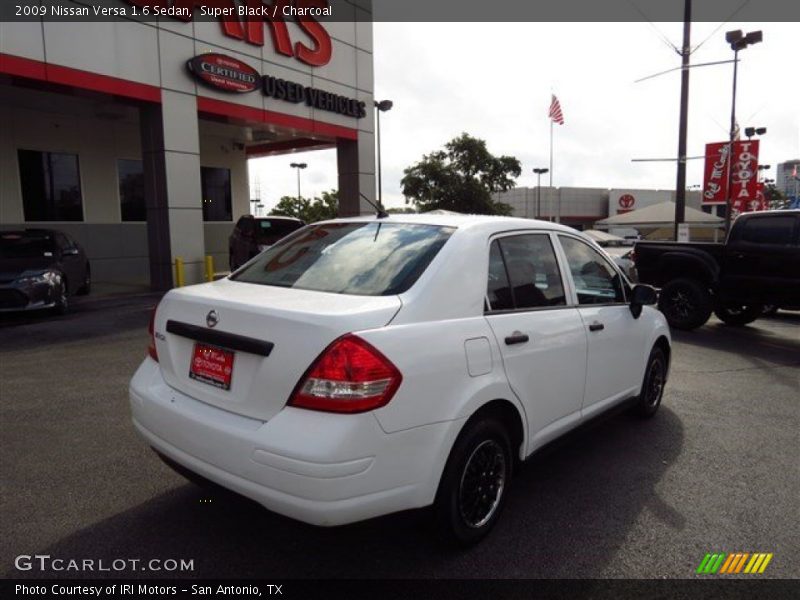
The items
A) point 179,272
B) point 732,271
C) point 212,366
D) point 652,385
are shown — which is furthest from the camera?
point 179,272

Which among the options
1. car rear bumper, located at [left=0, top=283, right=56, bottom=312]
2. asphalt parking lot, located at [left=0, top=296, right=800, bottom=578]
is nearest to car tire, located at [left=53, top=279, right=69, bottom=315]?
car rear bumper, located at [left=0, top=283, right=56, bottom=312]

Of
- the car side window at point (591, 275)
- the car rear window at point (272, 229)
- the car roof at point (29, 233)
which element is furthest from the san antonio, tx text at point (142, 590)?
the car rear window at point (272, 229)

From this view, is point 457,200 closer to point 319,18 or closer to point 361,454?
point 319,18

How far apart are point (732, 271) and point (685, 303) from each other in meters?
0.84

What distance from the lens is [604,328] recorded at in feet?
12.8

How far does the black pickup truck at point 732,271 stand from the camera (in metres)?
8.54

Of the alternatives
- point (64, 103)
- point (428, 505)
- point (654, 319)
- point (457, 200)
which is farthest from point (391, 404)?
point (457, 200)

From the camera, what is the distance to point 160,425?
113 inches

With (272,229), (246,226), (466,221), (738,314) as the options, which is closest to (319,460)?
(466,221)

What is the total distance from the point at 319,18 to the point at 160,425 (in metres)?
16.9

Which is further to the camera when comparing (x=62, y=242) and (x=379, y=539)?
(x=62, y=242)

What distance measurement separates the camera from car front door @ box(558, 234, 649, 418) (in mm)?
3807

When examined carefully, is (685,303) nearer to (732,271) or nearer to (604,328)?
(732,271)

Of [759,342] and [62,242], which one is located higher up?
[62,242]
